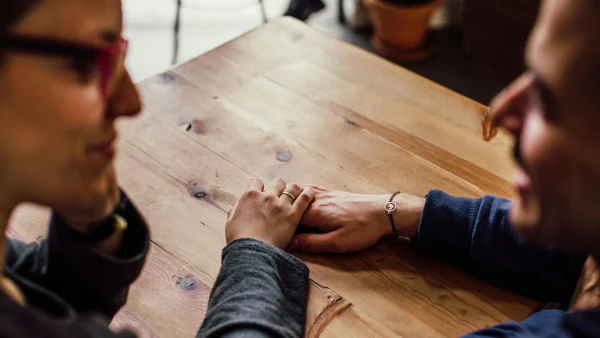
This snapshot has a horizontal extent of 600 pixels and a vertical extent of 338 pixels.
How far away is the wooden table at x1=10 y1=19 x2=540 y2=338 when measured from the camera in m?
0.95

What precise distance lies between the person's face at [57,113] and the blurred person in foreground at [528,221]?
310mm

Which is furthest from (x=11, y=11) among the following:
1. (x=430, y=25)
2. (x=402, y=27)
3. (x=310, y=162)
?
(x=430, y=25)

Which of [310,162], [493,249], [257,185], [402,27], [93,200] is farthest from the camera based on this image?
[402,27]

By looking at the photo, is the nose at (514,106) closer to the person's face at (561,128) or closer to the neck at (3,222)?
the person's face at (561,128)

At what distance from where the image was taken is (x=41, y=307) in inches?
25.8

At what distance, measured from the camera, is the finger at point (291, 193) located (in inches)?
41.6

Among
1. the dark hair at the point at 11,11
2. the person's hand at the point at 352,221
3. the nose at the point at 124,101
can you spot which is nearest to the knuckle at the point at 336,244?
the person's hand at the point at 352,221

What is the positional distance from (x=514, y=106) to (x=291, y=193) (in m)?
0.48

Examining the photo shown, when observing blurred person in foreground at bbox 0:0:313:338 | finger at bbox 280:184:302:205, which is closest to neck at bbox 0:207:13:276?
blurred person in foreground at bbox 0:0:313:338

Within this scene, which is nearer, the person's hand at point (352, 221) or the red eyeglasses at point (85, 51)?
the red eyeglasses at point (85, 51)

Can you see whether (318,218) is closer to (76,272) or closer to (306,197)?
(306,197)

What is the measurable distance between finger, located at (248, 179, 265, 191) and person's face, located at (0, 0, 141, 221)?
17.8 inches

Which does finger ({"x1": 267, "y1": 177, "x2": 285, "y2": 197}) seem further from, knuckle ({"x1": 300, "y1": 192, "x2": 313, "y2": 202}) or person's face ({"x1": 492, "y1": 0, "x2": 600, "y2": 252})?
person's face ({"x1": 492, "y1": 0, "x2": 600, "y2": 252})

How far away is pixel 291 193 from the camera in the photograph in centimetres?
107
